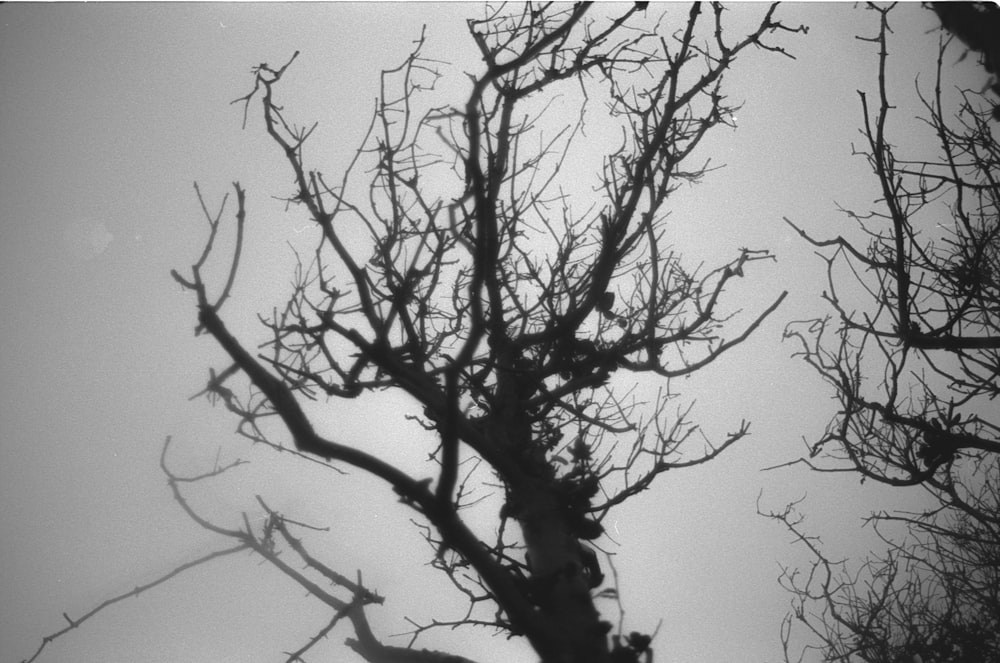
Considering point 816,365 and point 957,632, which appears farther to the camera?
point 957,632

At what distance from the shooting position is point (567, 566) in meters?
2.54

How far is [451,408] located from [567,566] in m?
1.12

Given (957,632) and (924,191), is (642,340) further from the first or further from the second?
(957,632)

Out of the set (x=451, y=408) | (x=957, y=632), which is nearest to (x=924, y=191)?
(x=451, y=408)

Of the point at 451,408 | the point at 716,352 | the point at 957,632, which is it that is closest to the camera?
the point at 451,408

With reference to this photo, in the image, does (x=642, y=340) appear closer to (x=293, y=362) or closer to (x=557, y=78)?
(x=557, y=78)

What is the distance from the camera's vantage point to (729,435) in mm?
4043

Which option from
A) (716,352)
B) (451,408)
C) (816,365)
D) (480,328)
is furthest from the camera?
(816,365)

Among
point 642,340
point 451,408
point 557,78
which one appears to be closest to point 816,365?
point 642,340

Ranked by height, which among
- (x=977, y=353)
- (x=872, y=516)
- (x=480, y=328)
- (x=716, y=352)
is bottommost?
(x=480, y=328)

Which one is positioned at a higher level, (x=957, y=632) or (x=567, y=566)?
(x=957, y=632)

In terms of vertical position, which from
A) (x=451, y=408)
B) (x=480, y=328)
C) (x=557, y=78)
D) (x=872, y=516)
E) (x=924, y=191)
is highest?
(x=557, y=78)

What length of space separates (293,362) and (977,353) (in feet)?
15.0

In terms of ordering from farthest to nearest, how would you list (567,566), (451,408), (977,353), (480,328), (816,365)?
(816,365), (977,353), (567,566), (451,408), (480,328)
